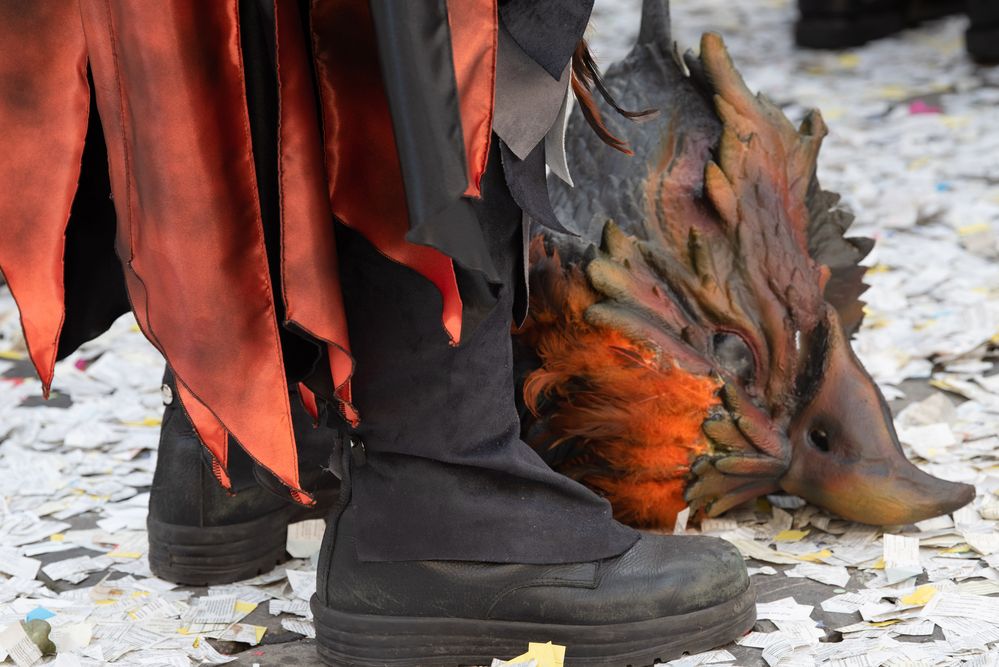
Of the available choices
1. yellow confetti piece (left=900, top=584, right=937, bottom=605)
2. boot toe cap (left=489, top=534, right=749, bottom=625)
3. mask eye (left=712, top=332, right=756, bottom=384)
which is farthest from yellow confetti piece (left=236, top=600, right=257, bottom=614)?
yellow confetti piece (left=900, top=584, right=937, bottom=605)

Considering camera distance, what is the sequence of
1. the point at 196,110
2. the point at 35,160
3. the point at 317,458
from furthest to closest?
the point at 317,458
the point at 35,160
the point at 196,110

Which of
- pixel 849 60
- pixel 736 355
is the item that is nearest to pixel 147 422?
pixel 736 355

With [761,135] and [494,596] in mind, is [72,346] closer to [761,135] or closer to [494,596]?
[494,596]

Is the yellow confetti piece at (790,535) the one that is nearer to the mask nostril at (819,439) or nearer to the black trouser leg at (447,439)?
the mask nostril at (819,439)

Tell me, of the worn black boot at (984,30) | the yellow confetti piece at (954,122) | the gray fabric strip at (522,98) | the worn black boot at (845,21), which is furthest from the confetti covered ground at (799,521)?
the worn black boot at (845,21)

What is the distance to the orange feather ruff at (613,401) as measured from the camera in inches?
68.0

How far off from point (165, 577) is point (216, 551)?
0.10m

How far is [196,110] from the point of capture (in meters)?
1.20

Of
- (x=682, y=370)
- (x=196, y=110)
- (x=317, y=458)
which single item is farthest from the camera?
(x=317, y=458)

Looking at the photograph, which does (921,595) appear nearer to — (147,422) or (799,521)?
(799,521)

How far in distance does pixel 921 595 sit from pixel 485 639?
577mm

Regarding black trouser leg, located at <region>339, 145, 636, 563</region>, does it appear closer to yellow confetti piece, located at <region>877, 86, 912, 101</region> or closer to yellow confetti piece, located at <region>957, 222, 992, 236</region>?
yellow confetti piece, located at <region>957, 222, 992, 236</region>

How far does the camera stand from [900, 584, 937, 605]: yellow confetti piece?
160cm

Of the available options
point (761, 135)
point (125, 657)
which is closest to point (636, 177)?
point (761, 135)
